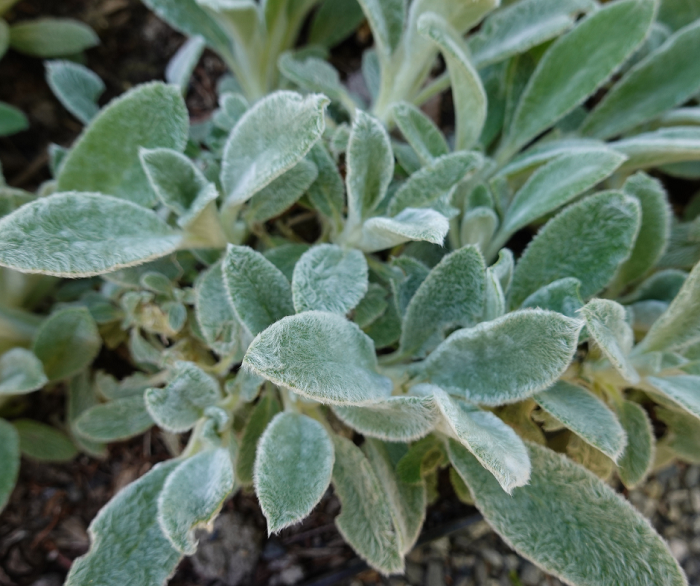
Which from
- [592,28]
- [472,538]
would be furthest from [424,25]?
[472,538]

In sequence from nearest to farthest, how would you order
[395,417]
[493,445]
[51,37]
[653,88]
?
[493,445] → [395,417] → [653,88] → [51,37]

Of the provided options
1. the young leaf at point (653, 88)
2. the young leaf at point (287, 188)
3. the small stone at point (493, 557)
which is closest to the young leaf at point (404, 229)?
the young leaf at point (287, 188)

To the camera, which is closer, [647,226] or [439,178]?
[439,178]

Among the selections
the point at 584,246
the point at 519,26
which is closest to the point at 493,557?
the point at 584,246

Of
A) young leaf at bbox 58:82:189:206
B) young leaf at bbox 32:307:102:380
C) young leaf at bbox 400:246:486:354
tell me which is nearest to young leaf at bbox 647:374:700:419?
young leaf at bbox 400:246:486:354

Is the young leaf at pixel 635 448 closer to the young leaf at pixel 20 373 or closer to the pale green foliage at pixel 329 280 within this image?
the pale green foliage at pixel 329 280

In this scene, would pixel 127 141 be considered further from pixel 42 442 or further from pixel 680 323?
pixel 680 323

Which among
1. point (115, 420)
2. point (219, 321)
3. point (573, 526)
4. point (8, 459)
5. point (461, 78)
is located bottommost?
point (8, 459)

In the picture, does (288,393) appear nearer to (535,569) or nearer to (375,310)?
(375,310)
